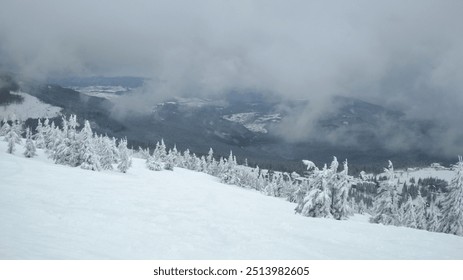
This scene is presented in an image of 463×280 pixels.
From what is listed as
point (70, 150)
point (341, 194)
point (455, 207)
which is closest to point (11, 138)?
point (70, 150)

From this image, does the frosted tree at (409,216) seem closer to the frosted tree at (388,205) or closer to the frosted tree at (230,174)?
the frosted tree at (388,205)

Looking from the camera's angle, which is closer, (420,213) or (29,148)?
(29,148)

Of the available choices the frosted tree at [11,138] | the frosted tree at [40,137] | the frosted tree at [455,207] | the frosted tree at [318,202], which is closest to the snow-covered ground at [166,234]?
the frosted tree at [318,202]

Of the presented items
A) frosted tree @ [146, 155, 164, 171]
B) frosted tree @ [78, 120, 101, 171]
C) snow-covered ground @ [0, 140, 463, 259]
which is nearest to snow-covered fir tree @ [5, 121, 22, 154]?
frosted tree @ [78, 120, 101, 171]

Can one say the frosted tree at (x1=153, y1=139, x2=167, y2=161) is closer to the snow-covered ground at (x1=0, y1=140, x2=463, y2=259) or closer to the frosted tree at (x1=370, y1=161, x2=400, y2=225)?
the frosted tree at (x1=370, y1=161, x2=400, y2=225)

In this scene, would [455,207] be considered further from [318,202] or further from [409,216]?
[318,202]
